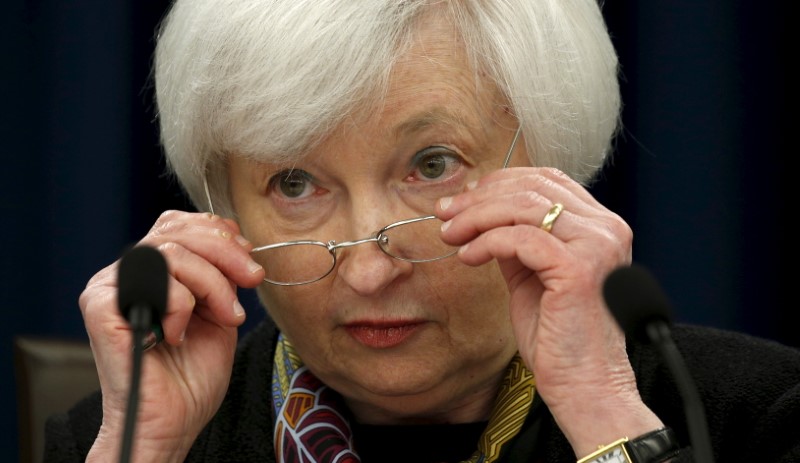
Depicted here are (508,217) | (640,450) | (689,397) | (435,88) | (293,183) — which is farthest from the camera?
(293,183)

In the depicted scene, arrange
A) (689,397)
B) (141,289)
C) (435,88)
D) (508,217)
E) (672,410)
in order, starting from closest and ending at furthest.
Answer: (689,397) → (141,289) → (508,217) → (435,88) → (672,410)

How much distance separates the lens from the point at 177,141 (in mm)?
1812

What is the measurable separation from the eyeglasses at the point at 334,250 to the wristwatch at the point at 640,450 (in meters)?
0.40

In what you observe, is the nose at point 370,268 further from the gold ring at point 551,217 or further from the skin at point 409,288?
the gold ring at point 551,217

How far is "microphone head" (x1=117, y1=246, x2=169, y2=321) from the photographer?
1234mm

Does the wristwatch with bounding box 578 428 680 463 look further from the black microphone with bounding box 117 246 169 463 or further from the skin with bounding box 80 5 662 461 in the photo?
the black microphone with bounding box 117 246 169 463

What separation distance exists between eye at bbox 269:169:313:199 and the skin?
0.04 ft

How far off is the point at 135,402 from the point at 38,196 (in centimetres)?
203

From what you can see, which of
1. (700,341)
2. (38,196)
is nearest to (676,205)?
(700,341)

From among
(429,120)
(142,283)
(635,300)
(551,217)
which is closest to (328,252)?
(429,120)

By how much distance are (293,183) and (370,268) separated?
0.20 metres

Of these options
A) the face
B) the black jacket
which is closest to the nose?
the face

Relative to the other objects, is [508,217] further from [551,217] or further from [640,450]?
[640,450]

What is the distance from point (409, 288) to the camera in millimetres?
1689
